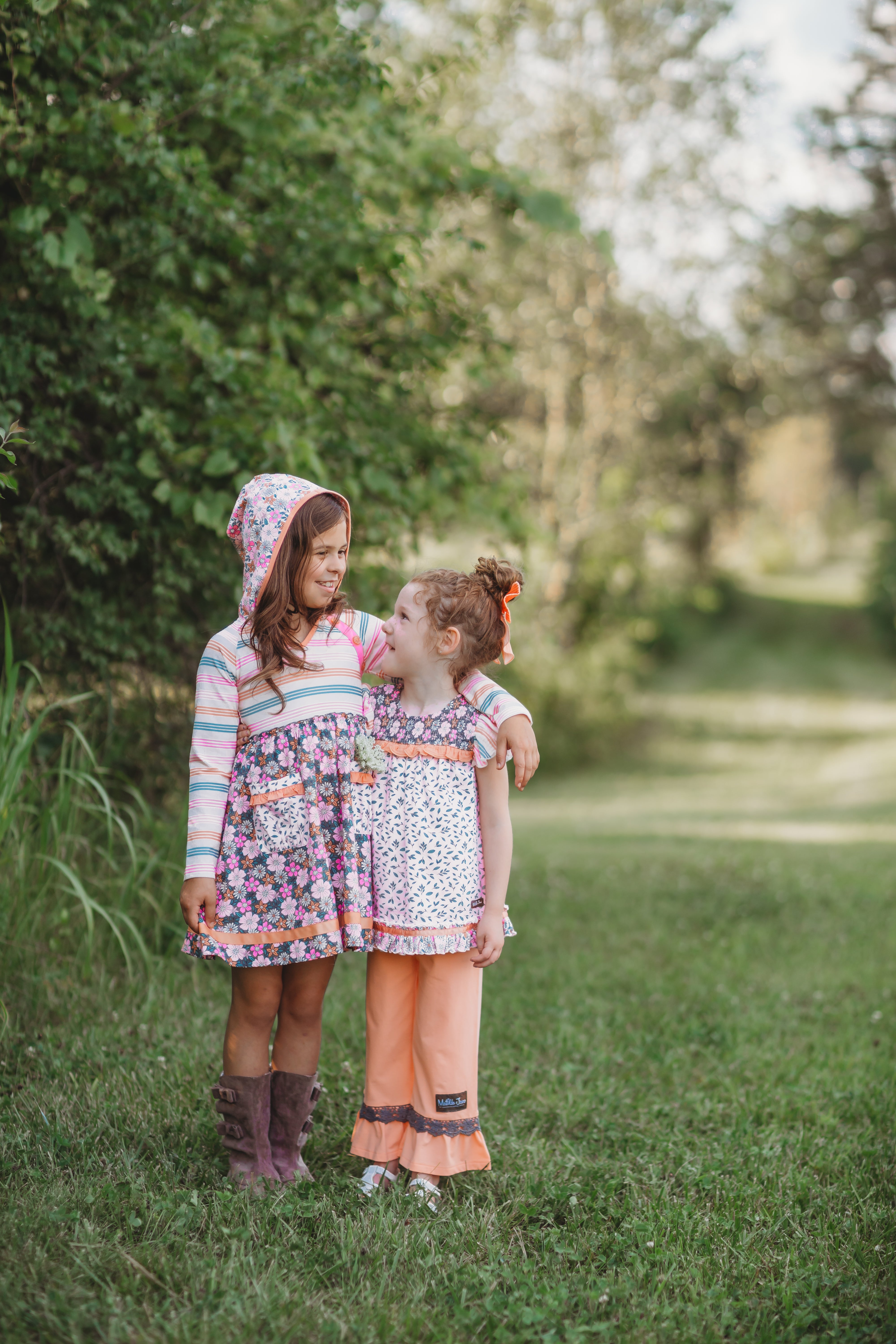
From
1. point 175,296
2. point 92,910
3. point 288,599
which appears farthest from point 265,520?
point 175,296

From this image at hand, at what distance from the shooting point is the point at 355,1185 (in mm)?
2615

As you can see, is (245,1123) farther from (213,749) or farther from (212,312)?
(212,312)

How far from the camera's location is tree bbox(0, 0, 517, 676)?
365 cm

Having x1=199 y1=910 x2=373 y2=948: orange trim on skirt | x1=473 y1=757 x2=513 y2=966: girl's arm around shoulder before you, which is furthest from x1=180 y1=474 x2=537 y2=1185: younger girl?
x1=473 y1=757 x2=513 y2=966: girl's arm around shoulder

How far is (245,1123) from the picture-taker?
2.61 meters

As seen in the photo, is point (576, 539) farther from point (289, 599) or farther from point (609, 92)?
point (289, 599)

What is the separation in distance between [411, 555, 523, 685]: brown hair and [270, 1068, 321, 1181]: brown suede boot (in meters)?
1.06

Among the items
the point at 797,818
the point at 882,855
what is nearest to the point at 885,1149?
the point at 882,855

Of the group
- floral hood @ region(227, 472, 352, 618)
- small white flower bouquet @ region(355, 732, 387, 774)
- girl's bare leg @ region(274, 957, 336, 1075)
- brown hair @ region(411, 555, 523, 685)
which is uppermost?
floral hood @ region(227, 472, 352, 618)

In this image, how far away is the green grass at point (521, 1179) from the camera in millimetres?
2078

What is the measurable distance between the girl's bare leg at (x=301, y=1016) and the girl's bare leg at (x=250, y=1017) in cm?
4

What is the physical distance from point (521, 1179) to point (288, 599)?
1520 mm

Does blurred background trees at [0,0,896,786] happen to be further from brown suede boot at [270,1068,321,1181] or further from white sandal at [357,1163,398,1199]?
white sandal at [357,1163,398,1199]

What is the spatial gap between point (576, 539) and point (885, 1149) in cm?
1369
